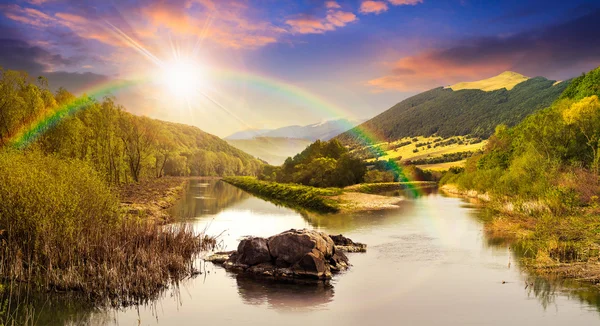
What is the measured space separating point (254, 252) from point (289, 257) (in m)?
2.38

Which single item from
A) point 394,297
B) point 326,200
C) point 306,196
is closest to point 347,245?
point 394,297

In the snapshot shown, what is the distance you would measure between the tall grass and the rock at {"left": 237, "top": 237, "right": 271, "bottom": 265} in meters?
3.17

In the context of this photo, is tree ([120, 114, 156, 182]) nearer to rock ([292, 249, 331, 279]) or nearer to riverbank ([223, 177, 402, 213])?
riverbank ([223, 177, 402, 213])

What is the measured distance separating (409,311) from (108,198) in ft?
63.8

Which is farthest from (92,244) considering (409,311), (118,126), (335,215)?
(118,126)

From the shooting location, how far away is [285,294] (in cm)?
2311

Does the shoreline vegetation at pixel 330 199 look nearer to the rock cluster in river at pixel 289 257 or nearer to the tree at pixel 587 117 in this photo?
the tree at pixel 587 117

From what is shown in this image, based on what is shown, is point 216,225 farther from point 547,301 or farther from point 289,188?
point 289,188

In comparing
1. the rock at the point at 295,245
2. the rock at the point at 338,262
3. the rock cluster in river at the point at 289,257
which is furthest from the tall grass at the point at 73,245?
the rock at the point at 338,262

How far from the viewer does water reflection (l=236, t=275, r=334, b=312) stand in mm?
21625

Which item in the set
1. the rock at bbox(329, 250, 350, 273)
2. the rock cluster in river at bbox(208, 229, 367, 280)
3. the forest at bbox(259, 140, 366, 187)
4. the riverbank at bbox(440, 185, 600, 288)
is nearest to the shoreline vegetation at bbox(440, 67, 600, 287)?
the riverbank at bbox(440, 185, 600, 288)

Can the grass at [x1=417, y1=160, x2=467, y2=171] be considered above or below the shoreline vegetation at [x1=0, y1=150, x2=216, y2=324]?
above

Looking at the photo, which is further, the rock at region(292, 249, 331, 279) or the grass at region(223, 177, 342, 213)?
the grass at region(223, 177, 342, 213)

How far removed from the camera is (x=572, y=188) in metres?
41.1
